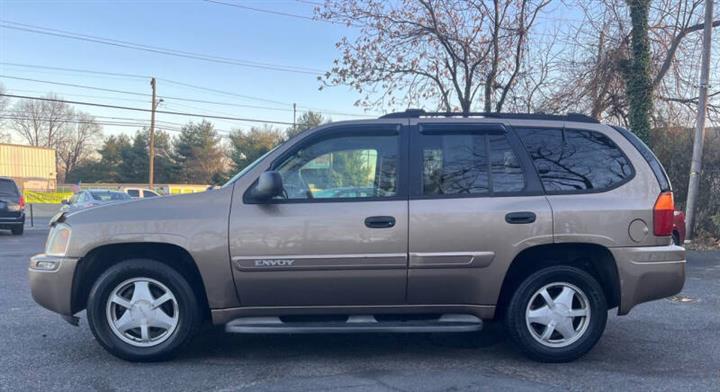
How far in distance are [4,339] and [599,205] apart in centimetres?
520

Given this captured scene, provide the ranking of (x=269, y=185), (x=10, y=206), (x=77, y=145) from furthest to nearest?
(x=77, y=145) → (x=10, y=206) → (x=269, y=185)

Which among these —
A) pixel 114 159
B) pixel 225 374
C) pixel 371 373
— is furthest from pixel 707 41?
pixel 114 159

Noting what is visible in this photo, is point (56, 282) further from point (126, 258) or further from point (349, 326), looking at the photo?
point (349, 326)

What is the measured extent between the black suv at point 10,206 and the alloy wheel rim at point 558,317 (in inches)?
647

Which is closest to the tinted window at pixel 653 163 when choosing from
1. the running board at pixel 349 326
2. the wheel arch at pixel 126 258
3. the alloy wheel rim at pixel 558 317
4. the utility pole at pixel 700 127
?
the alloy wheel rim at pixel 558 317

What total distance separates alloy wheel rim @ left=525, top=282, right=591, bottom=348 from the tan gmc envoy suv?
0.03ft

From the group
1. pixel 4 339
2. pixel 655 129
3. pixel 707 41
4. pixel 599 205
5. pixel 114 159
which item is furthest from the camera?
pixel 114 159

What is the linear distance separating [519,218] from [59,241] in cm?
356

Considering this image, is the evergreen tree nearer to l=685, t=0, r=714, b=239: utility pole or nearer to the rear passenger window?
l=685, t=0, r=714, b=239: utility pole

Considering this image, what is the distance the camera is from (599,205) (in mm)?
4195

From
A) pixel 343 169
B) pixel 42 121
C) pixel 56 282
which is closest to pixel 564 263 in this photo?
pixel 343 169

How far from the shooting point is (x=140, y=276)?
4.15 m

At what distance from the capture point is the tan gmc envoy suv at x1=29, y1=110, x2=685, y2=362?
4082mm

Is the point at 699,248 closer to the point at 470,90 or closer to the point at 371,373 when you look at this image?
the point at 470,90
